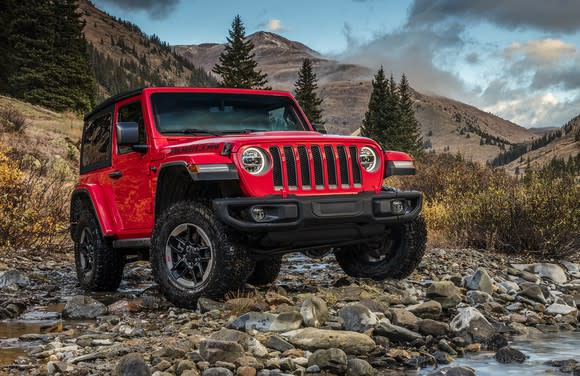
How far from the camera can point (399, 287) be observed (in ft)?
20.8

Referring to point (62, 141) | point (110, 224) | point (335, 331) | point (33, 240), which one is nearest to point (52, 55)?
point (62, 141)

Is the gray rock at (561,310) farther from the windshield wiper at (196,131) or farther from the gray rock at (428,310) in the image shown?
the windshield wiper at (196,131)

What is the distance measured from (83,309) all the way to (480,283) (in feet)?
12.8

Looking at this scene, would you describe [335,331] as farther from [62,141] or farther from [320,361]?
[62,141]

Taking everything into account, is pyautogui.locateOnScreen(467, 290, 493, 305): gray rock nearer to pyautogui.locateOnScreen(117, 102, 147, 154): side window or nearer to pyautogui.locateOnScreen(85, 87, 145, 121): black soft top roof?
pyautogui.locateOnScreen(117, 102, 147, 154): side window

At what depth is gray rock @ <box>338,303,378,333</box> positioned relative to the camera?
4730mm

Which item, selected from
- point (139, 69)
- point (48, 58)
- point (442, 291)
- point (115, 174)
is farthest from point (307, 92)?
point (139, 69)

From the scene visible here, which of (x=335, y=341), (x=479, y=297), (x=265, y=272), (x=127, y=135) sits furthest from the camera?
(x=265, y=272)

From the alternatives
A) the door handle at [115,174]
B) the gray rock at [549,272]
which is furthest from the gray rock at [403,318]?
the gray rock at [549,272]

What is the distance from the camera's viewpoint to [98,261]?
23.7ft

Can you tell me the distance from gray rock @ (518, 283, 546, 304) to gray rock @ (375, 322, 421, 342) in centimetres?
220

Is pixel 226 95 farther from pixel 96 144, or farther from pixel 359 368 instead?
pixel 359 368

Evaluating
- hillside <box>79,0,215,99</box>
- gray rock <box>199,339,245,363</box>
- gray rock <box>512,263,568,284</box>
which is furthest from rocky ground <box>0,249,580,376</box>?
hillside <box>79,0,215,99</box>

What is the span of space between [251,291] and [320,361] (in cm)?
224
